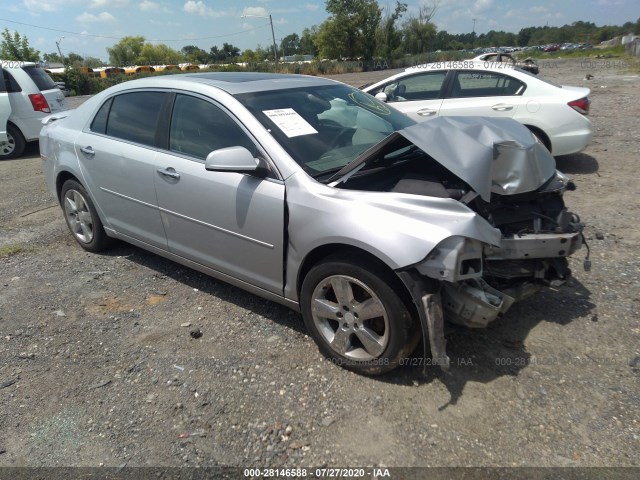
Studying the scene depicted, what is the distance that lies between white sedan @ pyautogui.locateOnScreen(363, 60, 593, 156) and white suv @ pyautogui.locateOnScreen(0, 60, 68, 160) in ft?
22.9

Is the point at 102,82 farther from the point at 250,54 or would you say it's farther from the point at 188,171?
the point at 250,54

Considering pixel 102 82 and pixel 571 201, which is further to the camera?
pixel 102 82

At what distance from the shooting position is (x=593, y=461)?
86.1 inches

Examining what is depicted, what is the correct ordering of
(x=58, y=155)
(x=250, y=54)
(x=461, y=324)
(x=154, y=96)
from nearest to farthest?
(x=461, y=324) → (x=154, y=96) → (x=58, y=155) → (x=250, y=54)

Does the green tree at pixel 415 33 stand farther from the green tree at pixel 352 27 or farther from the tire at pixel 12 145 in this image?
the tire at pixel 12 145

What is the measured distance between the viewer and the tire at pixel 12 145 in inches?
387

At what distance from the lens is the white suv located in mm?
9406

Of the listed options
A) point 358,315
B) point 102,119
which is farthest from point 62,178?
point 358,315

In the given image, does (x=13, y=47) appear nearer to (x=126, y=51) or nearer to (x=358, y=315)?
(x=358, y=315)

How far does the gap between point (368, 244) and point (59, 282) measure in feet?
10.4

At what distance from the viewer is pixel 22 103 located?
372 inches

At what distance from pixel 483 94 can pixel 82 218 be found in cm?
560

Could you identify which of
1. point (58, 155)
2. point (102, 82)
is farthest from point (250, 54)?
point (58, 155)

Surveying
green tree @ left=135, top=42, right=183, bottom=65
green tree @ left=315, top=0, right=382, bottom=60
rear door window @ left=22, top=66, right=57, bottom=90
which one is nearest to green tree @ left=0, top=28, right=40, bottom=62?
rear door window @ left=22, top=66, right=57, bottom=90
